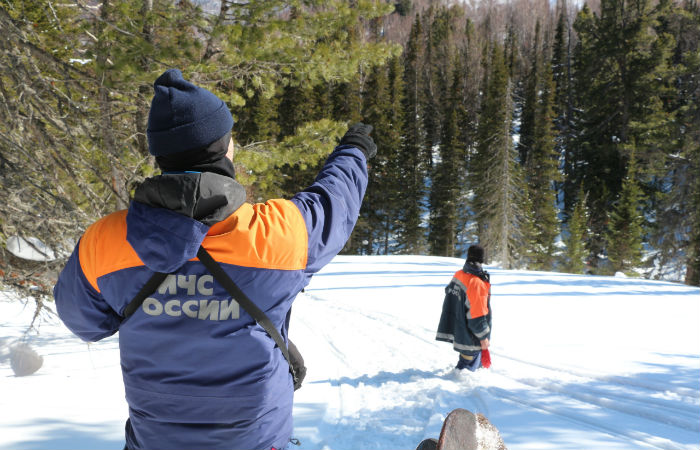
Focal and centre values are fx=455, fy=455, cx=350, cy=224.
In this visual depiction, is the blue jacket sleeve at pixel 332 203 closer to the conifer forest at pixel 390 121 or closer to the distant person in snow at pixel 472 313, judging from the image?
the conifer forest at pixel 390 121

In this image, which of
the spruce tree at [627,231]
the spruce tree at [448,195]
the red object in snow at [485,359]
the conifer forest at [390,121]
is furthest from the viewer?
the spruce tree at [448,195]

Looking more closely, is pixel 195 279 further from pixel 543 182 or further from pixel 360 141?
pixel 543 182

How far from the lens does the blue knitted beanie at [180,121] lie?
1384 mm

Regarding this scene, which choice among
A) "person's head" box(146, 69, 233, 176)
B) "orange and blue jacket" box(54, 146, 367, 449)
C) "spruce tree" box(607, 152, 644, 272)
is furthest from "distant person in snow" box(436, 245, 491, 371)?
"spruce tree" box(607, 152, 644, 272)

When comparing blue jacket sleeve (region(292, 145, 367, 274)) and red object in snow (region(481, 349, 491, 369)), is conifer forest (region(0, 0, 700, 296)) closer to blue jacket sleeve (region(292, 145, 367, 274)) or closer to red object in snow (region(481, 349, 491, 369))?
blue jacket sleeve (region(292, 145, 367, 274))

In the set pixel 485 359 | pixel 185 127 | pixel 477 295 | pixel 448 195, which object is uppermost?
pixel 448 195

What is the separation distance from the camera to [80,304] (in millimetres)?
1498

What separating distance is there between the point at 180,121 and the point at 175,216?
30 centimetres

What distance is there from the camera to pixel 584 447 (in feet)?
12.6

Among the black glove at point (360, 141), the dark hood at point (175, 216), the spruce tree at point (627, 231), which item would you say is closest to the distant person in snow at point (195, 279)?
the dark hood at point (175, 216)

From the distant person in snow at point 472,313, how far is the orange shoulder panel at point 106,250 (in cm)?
468

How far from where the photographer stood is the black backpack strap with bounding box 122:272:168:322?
4.51ft

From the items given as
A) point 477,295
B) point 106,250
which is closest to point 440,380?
point 477,295

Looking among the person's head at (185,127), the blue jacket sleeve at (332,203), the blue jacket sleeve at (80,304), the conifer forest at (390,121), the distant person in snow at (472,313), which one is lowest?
the distant person in snow at (472,313)
